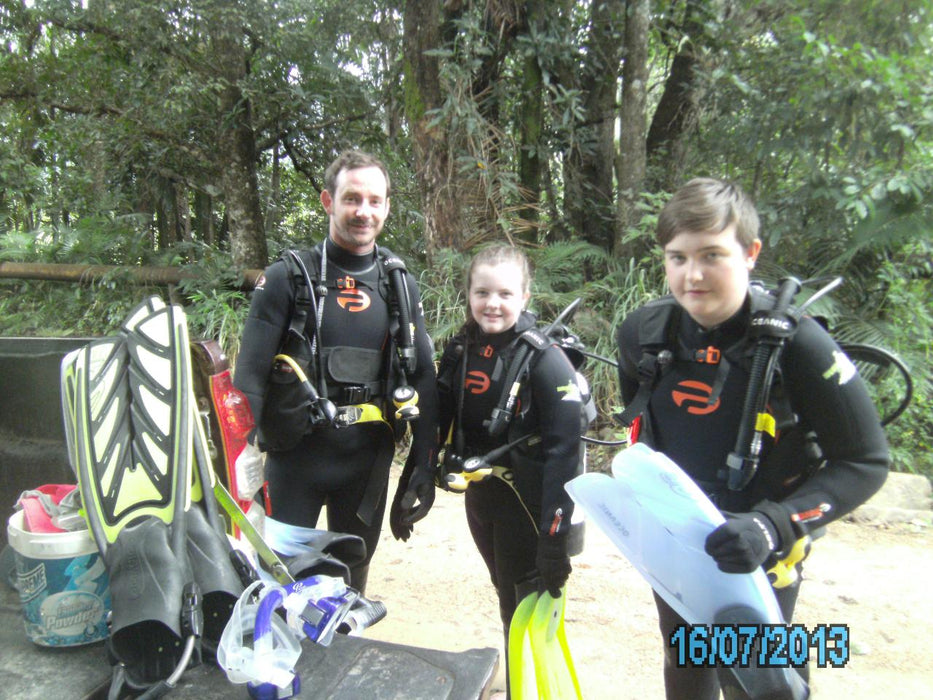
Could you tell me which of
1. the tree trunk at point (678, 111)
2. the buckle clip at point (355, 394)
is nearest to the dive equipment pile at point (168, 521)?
the buckle clip at point (355, 394)

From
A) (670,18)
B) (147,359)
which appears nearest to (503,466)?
(147,359)

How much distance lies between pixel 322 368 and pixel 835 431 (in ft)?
5.35

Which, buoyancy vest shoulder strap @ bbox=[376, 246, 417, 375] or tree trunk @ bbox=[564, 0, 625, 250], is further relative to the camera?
tree trunk @ bbox=[564, 0, 625, 250]

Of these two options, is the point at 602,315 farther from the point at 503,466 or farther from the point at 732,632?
the point at 732,632

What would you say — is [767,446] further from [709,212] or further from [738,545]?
[709,212]

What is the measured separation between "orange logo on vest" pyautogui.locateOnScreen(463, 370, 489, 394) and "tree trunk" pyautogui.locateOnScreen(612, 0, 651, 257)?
4.24 m

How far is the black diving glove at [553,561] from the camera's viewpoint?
2162 mm

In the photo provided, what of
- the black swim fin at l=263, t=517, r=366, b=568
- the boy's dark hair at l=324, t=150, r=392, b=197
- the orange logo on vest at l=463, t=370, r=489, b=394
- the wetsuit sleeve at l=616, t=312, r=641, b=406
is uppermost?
the boy's dark hair at l=324, t=150, r=392, b=197

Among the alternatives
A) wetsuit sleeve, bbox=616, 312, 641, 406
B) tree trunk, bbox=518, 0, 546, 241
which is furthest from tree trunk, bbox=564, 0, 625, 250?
wetsuit sleeve, bbox=616, 312, 641, 406

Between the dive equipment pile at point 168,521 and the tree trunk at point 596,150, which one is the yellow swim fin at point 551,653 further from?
the tree trunk at point 596,150

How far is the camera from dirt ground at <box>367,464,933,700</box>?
2816 millimetres

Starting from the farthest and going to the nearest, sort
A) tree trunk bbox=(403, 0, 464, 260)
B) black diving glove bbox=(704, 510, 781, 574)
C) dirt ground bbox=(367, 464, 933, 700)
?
1. tree trunk bbox=(403, 0, 464, 260)
2. dirt ground bbox=(367, 464, 933, 700)
3. black diving glove bbox=(704, 510, 781, 574)

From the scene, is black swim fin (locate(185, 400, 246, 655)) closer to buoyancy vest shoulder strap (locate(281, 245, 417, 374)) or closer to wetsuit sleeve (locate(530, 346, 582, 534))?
buoyancy vest shoulder strap (locate(281, 245, 417, 374))

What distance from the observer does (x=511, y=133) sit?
268 inches
